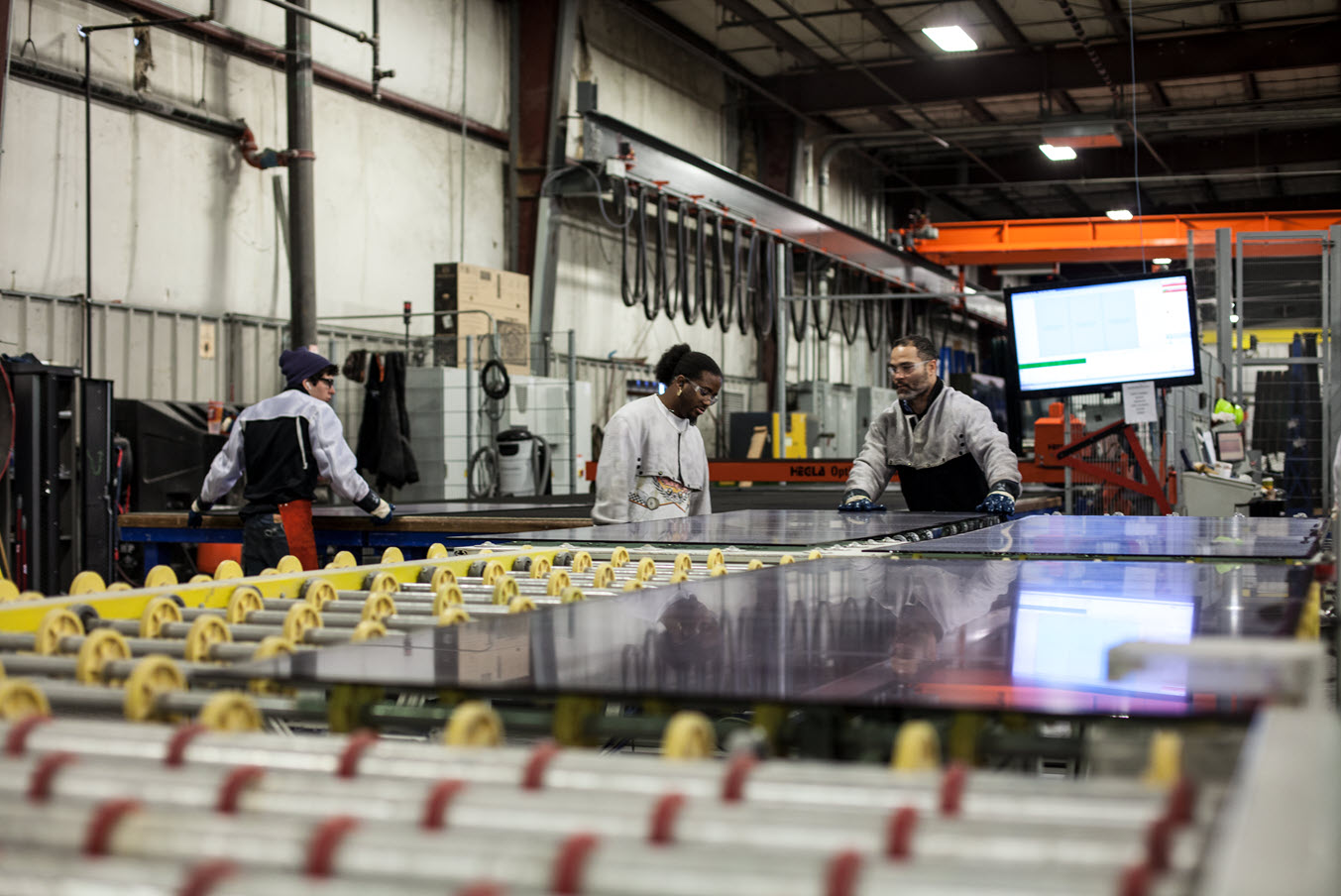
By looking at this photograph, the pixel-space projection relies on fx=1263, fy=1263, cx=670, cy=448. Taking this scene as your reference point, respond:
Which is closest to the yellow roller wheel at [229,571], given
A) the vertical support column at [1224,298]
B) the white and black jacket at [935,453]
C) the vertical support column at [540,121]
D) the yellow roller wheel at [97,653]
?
the yellow roller wheel at [97,653]

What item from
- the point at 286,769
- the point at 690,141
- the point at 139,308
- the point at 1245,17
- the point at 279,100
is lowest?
the point at 286,769

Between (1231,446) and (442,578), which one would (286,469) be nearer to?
(442,578)

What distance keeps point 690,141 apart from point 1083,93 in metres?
5.36

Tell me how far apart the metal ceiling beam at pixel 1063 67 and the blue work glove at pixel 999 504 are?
10430mm

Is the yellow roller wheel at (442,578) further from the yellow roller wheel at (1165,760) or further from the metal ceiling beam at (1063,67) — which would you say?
the metal ceiling beam at (1063,67)

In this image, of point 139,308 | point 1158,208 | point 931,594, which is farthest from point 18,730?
point 1158,208

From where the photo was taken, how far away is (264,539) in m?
5.49

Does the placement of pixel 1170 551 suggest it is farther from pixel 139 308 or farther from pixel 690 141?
pixel 690 141

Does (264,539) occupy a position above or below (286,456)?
below

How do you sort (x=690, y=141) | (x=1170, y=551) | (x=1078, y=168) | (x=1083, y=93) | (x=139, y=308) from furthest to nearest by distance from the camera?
(x=1078, y=168), (x=1083, y=93), (x=690, y=141), (x=139, y=308), (x=1170, y=551)

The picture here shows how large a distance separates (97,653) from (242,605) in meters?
0.45

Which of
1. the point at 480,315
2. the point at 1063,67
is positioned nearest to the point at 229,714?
the point at 480,315

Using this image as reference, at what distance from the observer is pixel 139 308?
8.41 m

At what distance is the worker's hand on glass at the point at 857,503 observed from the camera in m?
4.53
